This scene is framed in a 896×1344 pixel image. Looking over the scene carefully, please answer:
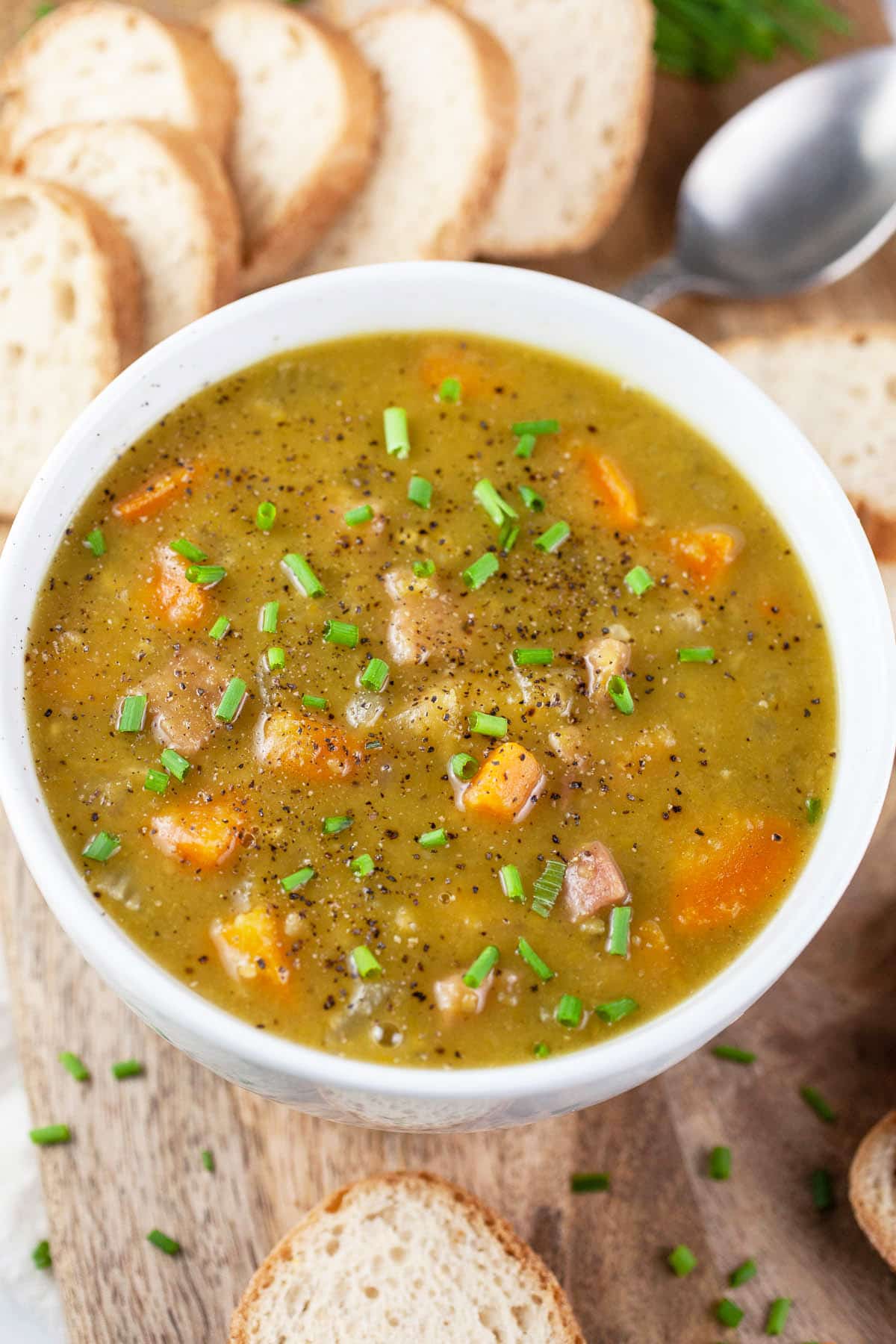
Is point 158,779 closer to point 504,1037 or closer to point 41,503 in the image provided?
point 41,503

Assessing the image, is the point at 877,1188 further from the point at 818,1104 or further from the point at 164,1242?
the point at 164,1242

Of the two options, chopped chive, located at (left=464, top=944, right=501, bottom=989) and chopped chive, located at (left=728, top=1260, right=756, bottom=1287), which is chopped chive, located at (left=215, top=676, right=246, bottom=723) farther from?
chopped chive, located at (left=728, top=1260, right=756, bottom=1287)

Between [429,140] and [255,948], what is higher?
[429,140]

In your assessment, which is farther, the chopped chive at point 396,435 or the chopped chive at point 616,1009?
the chopped chive at point 396,435

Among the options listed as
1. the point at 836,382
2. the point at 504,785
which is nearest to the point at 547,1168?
the point at 504,785

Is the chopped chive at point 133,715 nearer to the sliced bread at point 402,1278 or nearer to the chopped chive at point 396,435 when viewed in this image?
the chopped chive at point 396,435

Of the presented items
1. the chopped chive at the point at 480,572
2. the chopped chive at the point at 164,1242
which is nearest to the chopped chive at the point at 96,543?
the chopped chive at the point at 480,572
